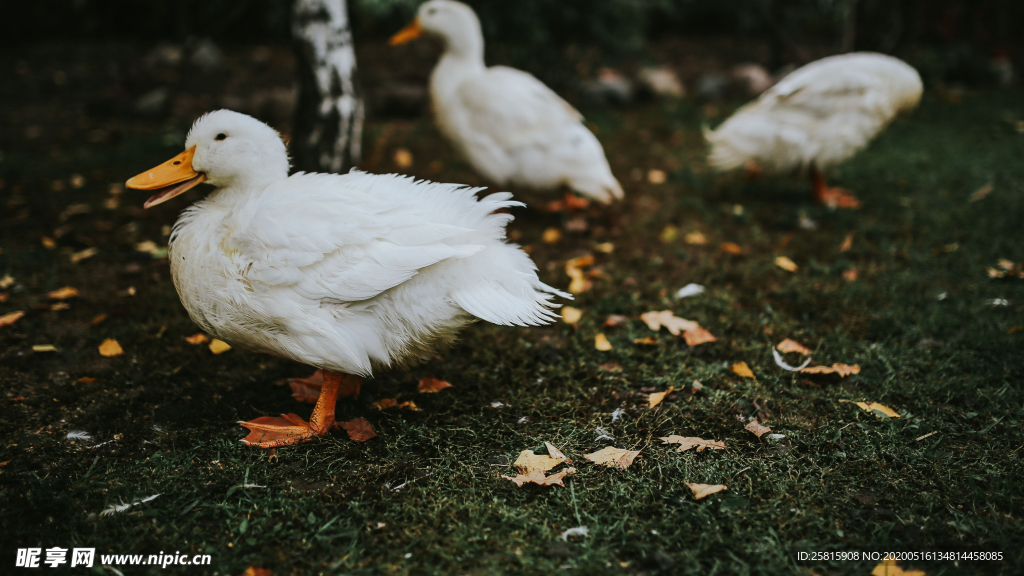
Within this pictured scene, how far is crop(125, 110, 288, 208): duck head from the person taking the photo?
2.43 m

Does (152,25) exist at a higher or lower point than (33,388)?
higher

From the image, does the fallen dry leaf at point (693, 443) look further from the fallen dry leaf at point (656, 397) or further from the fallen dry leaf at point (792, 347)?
the fallen dry leaf at point (792, 347)

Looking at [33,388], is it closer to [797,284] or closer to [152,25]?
[797,284]

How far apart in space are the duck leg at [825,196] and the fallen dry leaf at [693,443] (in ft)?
10.6

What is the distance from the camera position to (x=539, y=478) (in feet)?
7.28

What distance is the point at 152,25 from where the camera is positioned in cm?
993

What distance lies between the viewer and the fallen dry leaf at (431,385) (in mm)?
2832

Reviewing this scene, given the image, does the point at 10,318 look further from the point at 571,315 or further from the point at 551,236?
the point at 551,236

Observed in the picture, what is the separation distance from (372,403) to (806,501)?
174cm

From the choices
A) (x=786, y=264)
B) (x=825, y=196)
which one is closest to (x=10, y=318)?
(x=786, y=264)

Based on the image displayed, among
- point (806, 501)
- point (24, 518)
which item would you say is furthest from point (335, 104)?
point (806, 501)

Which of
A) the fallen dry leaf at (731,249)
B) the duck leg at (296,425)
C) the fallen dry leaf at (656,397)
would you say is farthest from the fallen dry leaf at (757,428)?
the fallen dry leaf at (731,249)

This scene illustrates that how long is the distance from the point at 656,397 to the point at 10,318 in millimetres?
3246

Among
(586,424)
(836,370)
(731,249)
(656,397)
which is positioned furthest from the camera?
(731,249)
